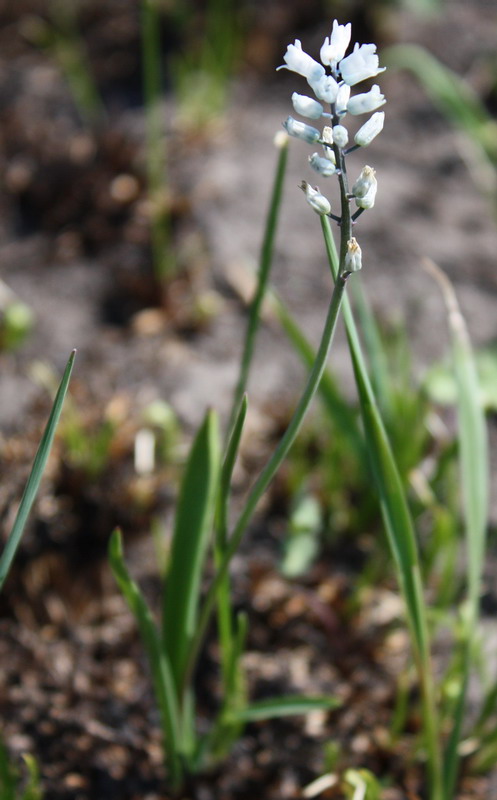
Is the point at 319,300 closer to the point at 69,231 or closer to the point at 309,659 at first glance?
the point at 69,231

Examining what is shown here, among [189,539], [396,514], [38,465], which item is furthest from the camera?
[189,539]

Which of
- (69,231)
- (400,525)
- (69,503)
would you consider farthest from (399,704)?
(69,231)

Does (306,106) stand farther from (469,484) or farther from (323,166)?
(469,484)

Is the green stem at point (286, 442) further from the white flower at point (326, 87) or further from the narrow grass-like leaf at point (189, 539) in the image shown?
the white flower at point (326, 87)

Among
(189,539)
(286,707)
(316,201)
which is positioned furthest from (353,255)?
(286,707)

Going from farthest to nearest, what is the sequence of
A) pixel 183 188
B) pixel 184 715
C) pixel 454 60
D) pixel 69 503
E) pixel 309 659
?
pixel 454 60
pixel 183 188
pixel 69 503
pixel 309 659
pixel 184 715

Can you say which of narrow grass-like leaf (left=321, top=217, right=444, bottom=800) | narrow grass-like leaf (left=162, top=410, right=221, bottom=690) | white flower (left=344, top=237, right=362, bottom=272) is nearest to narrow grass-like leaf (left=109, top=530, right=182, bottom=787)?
narrow grass-like leaf (left=162, top=410, right=221, bottom=690)
